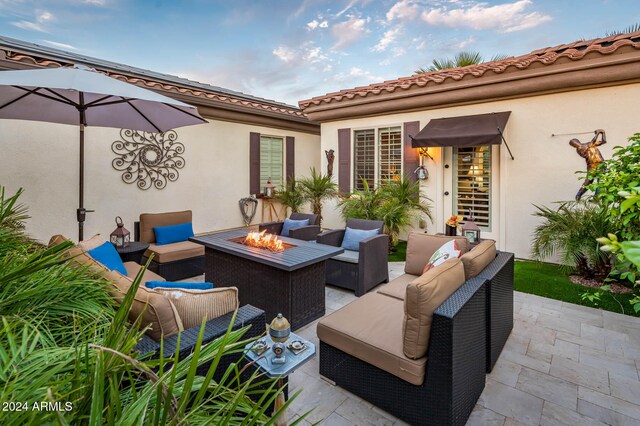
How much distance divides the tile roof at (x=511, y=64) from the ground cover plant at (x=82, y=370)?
7.06 meters

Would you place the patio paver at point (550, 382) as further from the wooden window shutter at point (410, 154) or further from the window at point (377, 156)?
the window at point (377, 156)

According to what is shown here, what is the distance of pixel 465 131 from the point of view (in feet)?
20.4

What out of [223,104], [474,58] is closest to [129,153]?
[223,104]

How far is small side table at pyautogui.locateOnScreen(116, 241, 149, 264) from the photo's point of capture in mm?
4613

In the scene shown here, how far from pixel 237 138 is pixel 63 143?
12.8ft

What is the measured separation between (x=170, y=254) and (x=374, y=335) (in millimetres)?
3944

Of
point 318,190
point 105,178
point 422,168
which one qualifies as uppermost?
point 422,168

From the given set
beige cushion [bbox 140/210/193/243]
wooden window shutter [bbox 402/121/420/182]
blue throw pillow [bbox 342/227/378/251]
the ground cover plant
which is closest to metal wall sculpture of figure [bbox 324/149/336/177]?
wooden window shutter [bbox 402/121/420/182]

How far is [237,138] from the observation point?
345 inches

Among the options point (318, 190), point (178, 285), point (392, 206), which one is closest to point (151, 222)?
point (178, 285)

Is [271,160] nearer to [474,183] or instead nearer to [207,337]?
[474,183]

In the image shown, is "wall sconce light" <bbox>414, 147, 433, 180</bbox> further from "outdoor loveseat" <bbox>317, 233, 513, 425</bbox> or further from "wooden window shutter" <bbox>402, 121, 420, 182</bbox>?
"outdoor loveseat" <bbox>317, 233, 513, 425</bbox>

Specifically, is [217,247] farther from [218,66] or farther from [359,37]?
[218,66]

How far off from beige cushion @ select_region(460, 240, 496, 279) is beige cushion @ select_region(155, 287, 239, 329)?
2.02 metres
